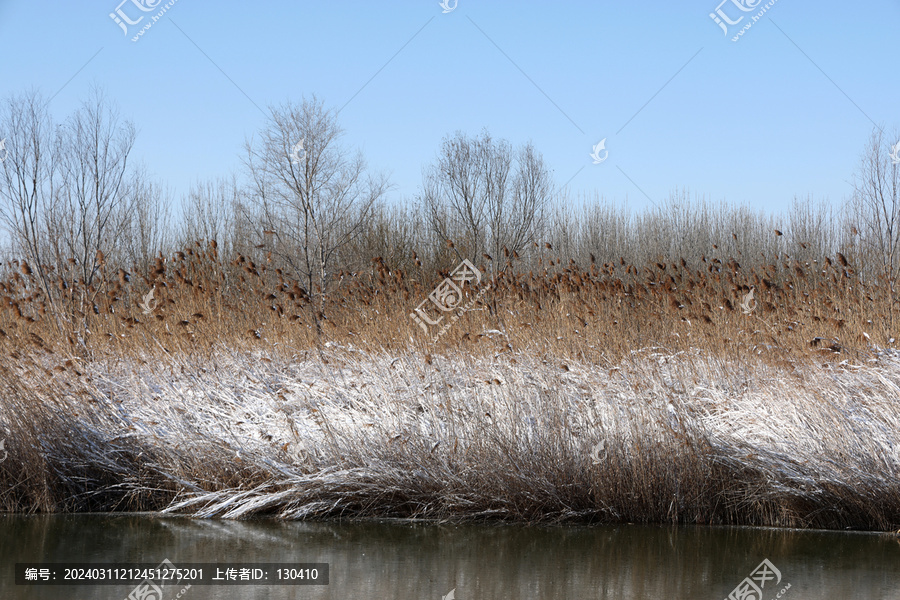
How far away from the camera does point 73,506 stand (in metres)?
5.53

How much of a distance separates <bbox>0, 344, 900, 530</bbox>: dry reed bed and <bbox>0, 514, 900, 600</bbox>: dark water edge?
0.63ft

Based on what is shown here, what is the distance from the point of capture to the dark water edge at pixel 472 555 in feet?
12.6

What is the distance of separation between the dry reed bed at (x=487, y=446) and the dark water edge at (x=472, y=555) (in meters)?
0.19

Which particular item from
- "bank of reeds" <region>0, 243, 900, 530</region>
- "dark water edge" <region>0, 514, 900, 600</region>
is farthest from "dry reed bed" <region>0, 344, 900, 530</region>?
"dark water edge" <region>0, 514, 900, 600</region>

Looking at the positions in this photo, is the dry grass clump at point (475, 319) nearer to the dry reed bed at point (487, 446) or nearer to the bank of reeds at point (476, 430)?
the bank of reeds at point (476, 430)

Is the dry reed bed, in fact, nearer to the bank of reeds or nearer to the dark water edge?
the bank of reeds

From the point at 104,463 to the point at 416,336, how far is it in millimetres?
3082

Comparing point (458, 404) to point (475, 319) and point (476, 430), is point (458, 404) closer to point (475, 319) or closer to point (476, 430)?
point (476, 430)

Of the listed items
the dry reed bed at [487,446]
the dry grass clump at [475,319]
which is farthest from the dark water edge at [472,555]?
the dry grass clump at [475,319]

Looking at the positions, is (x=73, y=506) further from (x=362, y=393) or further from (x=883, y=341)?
(x=883, y=341)

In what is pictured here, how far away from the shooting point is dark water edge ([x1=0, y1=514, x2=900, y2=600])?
3.85 m

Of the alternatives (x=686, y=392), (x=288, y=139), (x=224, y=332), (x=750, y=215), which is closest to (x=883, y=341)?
(x=686, y=392)

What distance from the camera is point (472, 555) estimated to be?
4418 mm

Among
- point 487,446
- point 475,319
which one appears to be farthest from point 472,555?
point 475,319
